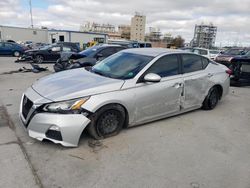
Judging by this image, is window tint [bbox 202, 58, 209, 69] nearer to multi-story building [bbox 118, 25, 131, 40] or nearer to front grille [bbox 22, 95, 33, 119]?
front grille [bbox 22, 95, 33, 119]

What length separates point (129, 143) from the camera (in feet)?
11.5

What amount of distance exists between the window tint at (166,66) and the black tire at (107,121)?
97 cm

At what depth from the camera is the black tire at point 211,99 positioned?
17.1 ft

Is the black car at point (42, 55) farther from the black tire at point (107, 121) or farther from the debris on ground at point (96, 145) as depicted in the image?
the debris on ground at point (96, 145)

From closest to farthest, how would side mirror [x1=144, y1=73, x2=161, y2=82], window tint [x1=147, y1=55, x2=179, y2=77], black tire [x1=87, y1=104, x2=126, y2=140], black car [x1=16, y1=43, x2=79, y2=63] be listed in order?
black tire [x1=87, y1=104, x2=126, y2=140] < side mirror [x1=144, y1=73, x2=161, y2=82] < window tint [x1=147, y1=55, x2=179, y2=77] < black car [x1=16, y1=43, x2=79, y2=63]

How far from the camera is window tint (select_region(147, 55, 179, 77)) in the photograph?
405 centimetres

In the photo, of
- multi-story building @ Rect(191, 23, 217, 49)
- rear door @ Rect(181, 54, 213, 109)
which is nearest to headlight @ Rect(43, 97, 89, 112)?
rear door @ Rect(181, 54, 213, 109)

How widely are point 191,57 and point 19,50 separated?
1924 cm

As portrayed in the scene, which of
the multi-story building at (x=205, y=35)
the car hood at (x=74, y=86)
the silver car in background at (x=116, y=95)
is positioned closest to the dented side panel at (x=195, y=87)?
the silver car in background at (x=116, y=95)

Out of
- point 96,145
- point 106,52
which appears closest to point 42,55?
point 106,52

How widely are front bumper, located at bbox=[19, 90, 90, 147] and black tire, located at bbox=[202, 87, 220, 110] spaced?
3.26 metres

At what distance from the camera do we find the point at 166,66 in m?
4.27

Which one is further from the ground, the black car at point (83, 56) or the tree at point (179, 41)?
the tree at point (179, 41)

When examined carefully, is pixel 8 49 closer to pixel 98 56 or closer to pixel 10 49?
pixel 10 49
